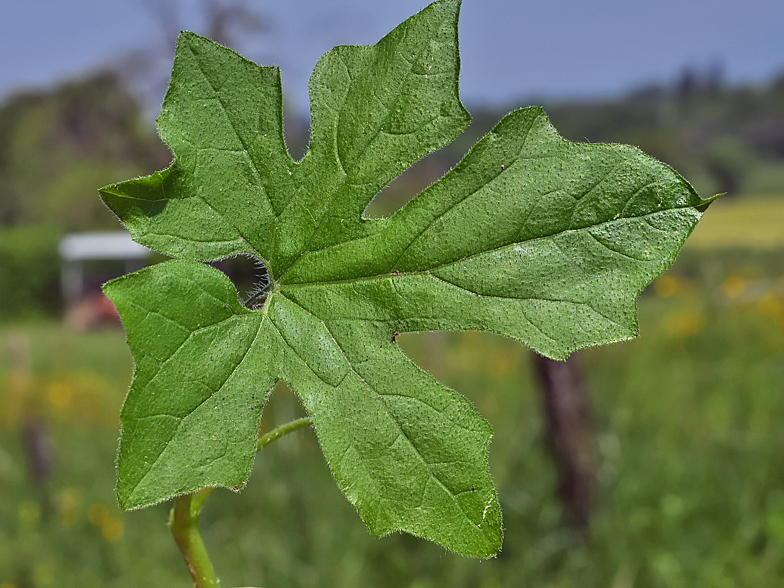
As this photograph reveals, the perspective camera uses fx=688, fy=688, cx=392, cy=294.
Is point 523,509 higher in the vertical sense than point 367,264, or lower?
lower

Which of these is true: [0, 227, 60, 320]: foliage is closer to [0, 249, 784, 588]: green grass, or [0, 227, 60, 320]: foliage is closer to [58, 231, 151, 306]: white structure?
[58, 231, 151, 306]: white structure

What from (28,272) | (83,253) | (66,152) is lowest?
(83,253)

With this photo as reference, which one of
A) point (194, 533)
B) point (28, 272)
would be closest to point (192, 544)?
point (194, 533)

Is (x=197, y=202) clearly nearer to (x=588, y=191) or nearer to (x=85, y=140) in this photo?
(x=588, y=191)

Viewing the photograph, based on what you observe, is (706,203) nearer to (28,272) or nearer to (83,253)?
(28,272)

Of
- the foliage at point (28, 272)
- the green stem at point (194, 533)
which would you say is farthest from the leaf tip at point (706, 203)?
the foliage at point (28, 272)

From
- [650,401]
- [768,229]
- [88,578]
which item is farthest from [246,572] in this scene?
[768,229]
